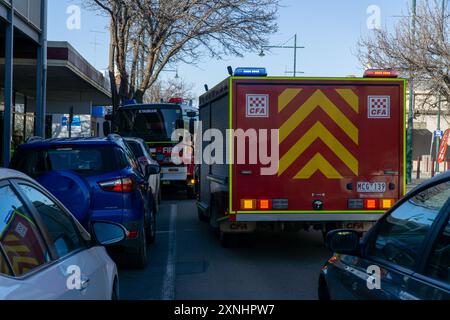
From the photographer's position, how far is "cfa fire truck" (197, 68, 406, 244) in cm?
919

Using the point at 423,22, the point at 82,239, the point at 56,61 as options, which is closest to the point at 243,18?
the point at 423,22

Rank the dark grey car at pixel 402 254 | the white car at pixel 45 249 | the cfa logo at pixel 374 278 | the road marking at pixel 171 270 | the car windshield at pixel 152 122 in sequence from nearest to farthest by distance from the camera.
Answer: the white car at pixel 45 249, the dark grey car at pixel 402 254, the cfa logo at pixel 374 278, the road marking at pixel 171 270, the car windshield at pixel 152 122

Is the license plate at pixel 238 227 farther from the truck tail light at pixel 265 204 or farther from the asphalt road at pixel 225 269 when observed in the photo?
the asphalt road at pixel 225 269

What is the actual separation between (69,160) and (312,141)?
351cm

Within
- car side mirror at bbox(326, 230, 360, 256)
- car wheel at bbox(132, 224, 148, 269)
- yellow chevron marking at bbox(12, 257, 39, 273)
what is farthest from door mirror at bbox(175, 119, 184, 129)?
yellow chevron marking at bbox(12, 257, 39, 273)

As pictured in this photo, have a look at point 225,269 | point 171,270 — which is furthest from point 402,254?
point 171,270

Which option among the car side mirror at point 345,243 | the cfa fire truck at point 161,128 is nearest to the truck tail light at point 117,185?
the car side mirror at point 345,243

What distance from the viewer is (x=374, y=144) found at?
30.8 feet

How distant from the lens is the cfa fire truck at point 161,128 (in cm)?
2027

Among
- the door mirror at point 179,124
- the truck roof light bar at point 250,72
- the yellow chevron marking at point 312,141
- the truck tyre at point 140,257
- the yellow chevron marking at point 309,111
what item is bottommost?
the truck tyre at point 140,257

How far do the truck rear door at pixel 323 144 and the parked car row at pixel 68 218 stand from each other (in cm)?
186

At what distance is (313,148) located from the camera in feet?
30.5

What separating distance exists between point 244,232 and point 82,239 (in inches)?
215
